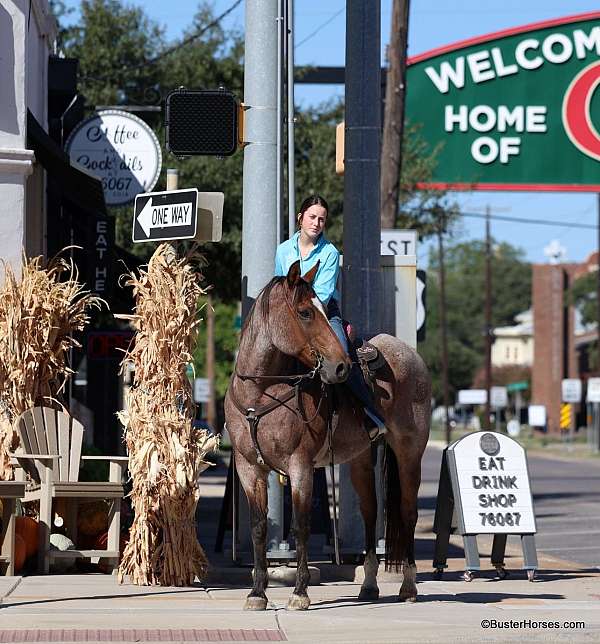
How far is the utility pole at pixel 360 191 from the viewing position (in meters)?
13.1

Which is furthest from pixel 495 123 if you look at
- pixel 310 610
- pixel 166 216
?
pixel 310 610

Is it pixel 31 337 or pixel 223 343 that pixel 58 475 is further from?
pixel 223 343

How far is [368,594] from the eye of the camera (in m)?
11.3

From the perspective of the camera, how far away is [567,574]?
13922mm

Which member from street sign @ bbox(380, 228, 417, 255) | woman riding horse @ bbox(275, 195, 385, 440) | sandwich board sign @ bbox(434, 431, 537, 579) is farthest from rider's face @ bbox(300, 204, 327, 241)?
street sign @ bbox(380, 228, 417, 255)

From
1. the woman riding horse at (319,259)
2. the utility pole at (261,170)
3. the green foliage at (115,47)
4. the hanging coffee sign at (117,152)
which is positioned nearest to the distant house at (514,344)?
the green foliage at (115,47)

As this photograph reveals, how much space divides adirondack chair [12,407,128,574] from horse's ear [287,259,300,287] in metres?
3.04

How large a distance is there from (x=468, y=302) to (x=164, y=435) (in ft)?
450

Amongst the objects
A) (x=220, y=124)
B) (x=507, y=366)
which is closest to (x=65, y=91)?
(x=220, y=124)

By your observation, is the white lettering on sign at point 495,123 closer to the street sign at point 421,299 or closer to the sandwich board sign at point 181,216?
the street sign at point 421,299

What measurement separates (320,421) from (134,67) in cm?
1824

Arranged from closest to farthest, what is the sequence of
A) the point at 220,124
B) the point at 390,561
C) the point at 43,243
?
the point at 390,561
the point at 220,124
the point at 43,243

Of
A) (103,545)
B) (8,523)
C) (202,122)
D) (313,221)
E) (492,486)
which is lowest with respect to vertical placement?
(103,545)

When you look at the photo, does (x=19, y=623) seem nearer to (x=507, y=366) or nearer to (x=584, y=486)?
(x=584, y=486)
